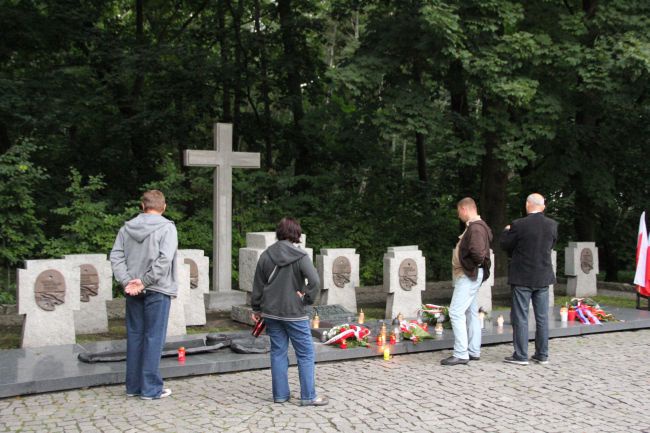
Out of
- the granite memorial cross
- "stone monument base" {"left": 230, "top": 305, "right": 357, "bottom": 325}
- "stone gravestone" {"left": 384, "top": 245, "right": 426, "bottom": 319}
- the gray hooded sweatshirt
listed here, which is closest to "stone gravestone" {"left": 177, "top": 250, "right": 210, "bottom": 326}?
"stone monument base" {"left": 230, "top": 305, "right": 357, "bottom": 325}

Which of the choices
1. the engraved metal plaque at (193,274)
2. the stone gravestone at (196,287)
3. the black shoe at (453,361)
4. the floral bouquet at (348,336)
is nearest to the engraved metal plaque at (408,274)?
the floral bouquet at (348,336)

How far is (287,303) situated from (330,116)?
11417mm

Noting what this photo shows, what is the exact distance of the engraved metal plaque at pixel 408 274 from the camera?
11.7 meters

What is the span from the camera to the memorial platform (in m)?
6.79

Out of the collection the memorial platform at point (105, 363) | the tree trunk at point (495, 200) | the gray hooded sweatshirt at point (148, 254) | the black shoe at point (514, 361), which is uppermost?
the tree trunk at point (495, 200)

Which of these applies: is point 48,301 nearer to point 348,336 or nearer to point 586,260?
point 348,336

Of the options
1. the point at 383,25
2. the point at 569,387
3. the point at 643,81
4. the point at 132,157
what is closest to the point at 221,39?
the point at 132,157

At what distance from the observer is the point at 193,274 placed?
10.8m

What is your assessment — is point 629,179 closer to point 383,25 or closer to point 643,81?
point 643,81

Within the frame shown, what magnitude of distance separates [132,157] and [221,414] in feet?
45.0

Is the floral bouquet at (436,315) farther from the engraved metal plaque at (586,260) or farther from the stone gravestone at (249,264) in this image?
the engraved metal plaque at (586,260)

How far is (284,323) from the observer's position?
6332 mm

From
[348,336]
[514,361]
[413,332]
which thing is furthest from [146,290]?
[514,361]

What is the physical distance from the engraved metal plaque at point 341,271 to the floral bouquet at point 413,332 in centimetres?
293
